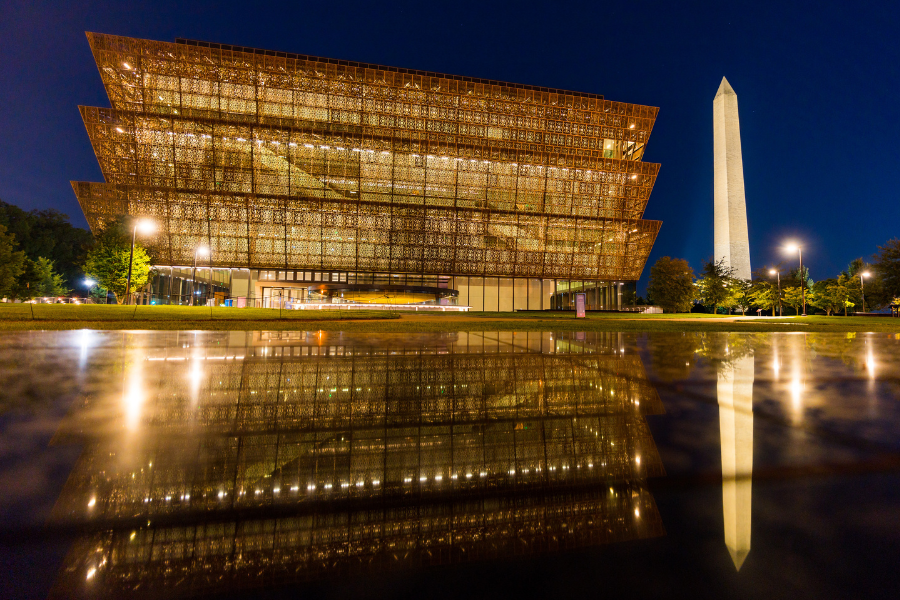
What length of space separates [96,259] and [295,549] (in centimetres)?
4801

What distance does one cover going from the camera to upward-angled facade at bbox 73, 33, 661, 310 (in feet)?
165

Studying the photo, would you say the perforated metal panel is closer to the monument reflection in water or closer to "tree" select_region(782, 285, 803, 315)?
"tree" select_region(782, 285, 803, 315)

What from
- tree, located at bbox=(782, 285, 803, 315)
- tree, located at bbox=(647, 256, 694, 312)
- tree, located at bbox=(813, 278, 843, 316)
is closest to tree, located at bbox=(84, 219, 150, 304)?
tree, located at bbox=(647, 256, 694, 312)

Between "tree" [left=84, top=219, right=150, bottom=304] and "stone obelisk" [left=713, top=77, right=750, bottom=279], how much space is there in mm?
85435

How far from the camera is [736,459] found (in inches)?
106

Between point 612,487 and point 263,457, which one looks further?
point 263,457

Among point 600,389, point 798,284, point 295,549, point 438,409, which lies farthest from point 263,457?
point 798,284

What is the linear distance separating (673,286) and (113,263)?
6655 cm

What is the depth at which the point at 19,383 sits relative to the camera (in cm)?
492

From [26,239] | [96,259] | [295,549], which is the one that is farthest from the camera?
[26,239]

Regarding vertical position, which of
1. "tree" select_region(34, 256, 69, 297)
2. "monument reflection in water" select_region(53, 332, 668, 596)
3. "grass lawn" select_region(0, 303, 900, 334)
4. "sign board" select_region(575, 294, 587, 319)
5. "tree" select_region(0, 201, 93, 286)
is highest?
"tree" select_region(0, 201, 93, 286)

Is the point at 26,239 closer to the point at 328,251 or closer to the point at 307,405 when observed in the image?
the point at 328,251

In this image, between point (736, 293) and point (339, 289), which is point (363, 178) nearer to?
point (339, 289)

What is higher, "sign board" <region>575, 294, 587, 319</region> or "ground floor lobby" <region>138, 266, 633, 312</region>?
"ground floor lobby" <region>138, 266, 633, 312</region>
